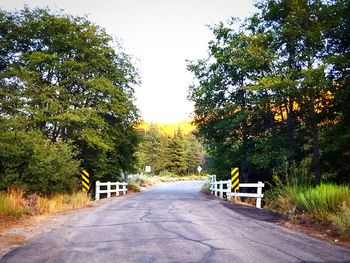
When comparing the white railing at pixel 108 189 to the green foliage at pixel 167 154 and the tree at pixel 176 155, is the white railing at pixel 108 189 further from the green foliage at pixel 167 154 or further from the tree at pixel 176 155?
the tree at pixel 176 155

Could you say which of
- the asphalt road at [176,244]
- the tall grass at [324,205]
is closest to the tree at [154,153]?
the tall grass at [324,205]

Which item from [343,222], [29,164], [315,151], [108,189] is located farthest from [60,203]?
[315,151]

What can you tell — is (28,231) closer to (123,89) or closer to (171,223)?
(171,223)

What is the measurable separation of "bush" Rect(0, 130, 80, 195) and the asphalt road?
192 inches

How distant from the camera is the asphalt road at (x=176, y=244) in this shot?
21.1 feet

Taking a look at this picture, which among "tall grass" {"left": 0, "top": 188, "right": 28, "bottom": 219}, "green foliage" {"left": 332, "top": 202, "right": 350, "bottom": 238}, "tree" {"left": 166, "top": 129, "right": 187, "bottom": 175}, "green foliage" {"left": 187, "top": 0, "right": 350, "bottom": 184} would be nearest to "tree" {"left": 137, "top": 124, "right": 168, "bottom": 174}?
"tree" {"left": 166, "top": 129, "right": 187, "bottom": 175}

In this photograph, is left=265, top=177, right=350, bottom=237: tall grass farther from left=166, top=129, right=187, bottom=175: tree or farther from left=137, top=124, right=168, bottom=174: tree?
left=137, top=124, right=168, bottom=174: tree

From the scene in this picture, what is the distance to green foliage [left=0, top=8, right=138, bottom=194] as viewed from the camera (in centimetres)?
2245

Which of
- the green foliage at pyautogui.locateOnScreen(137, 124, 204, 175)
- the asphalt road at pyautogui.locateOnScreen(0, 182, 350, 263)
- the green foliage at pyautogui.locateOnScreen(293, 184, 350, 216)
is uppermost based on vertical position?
the green foliage at pyautogui.locateOnScreen(137, 124, 204, 175)

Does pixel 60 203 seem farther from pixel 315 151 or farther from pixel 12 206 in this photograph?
pixel 315 151

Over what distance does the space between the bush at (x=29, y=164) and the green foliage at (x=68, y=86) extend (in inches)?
147

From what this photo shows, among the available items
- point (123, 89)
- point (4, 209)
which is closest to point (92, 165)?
point (123, 89)

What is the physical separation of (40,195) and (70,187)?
7.98 ft

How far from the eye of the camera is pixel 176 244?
746 cm
